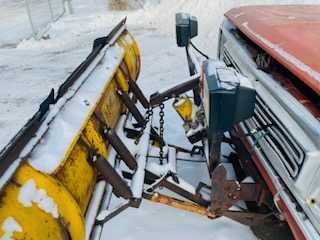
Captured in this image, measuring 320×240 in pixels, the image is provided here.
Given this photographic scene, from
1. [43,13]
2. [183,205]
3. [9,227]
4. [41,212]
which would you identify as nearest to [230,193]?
[183,205]

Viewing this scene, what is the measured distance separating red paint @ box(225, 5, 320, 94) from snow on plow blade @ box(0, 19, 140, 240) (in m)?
1.14

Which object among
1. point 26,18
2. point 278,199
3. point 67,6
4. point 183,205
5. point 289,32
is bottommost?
point 26,18

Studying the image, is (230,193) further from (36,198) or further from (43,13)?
(43,13)

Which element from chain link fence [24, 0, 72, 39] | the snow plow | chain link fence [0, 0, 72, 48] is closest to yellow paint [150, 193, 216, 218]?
the snow plow

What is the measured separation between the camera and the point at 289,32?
227cm

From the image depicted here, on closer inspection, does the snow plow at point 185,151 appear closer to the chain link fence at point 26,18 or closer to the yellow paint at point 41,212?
the yellow paint at point 41,212

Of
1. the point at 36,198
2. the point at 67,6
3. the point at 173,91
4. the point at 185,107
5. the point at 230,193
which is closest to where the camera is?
the point at 36,198

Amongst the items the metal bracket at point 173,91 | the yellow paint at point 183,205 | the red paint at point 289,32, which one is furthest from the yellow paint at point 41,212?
the metal bracket at point 173,91

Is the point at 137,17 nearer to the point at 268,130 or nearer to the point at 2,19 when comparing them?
the point at 2,19

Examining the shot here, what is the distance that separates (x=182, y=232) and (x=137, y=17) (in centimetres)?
965

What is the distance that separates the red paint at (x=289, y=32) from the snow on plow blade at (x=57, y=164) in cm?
114

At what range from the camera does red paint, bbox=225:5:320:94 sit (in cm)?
169

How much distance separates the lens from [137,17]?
1134 centimetres

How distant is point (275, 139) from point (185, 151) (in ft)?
4.88
